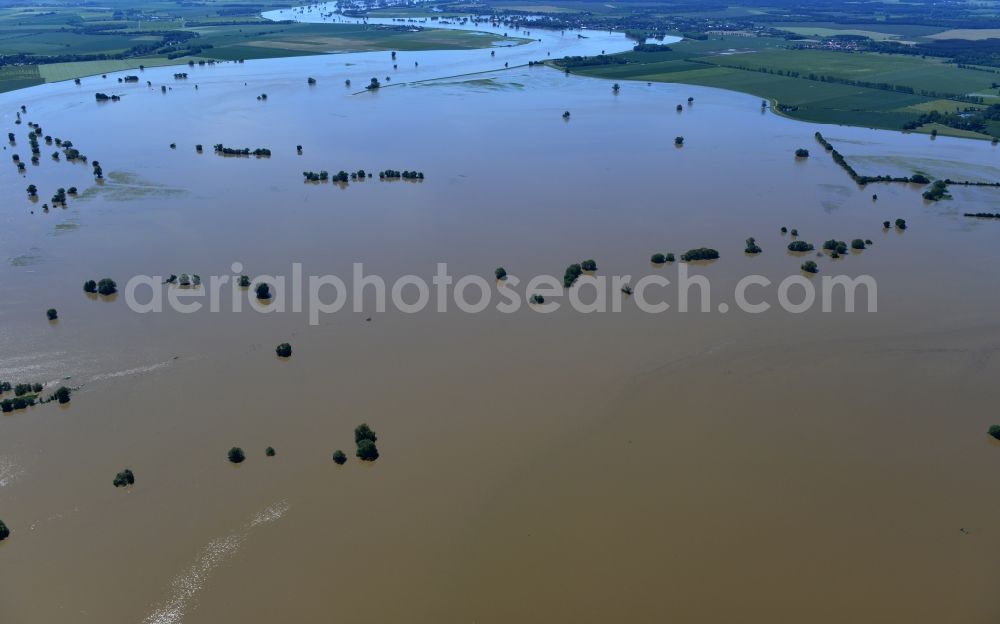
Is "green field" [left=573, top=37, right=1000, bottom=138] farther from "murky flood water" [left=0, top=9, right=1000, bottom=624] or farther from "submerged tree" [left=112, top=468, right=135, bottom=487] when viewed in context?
"submerged tree" [left=112, top=468, right=135, bottom=487]

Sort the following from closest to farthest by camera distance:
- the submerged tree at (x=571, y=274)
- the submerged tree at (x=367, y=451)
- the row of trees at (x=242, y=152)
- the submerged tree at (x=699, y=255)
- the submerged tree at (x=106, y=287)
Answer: the submerged tree at (x=367, y=451) < the submerged tree at (x=106, y=287) < the submerged tree at (x=571, y=274) < the submerged tree at (x=699, y=255) < the row of trees at (x=242, y=152)

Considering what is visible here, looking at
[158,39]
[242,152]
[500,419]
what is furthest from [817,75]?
[158,39]

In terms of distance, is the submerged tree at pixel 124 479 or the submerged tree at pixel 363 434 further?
the submerged tree at pixel 363 434

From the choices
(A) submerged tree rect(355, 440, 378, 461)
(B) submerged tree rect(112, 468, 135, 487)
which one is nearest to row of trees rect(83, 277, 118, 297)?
(B) submerged tree rect(112, 468, 135, 487)

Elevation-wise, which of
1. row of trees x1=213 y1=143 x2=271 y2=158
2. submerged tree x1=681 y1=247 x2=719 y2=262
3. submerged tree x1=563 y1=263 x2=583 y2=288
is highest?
row of trees x1=213 y1=143 x2=271 y2=158

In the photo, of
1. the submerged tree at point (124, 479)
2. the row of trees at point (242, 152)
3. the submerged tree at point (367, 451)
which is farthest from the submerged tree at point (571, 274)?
the row of trees at point (242, 152)

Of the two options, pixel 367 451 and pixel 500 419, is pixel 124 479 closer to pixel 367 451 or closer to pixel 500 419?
pixel 367 451

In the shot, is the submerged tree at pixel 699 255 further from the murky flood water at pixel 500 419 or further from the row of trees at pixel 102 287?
the row of trees at pixel 102 287
